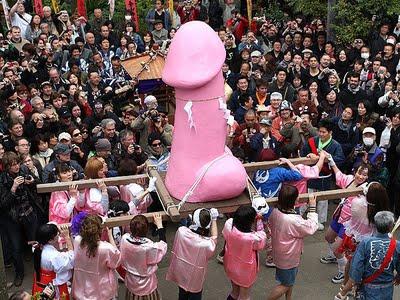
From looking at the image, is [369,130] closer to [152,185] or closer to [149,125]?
[149,125]

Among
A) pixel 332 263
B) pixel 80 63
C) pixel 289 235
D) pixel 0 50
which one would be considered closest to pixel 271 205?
pixel 289 235

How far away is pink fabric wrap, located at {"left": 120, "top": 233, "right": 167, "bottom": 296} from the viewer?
5793 mm

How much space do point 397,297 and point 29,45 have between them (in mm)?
7168

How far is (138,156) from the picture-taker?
775 cm

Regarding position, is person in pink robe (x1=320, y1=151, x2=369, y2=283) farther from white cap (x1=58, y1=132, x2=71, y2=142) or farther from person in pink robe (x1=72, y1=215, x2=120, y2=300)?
white cap (x1=58, y1=132, x2=71, y2=142)

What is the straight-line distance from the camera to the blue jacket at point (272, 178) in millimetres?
6633

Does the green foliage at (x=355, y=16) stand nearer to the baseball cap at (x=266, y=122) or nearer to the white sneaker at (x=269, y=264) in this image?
the baseball cap at (x=266, y=122)

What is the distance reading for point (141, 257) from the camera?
19.1ft

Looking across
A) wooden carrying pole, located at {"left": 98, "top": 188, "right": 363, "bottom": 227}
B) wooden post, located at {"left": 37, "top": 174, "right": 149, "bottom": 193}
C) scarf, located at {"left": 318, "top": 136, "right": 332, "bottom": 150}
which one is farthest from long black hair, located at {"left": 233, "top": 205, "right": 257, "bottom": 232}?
scarf, located at {"left": 318, "top": 136, "right": 332, "bottom": 150}

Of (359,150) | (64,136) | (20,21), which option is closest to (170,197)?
(64,136)

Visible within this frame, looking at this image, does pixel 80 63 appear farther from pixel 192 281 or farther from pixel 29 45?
pixel 192 281

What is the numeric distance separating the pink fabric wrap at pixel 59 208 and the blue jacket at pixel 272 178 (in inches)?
79.5

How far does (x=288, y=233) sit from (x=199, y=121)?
143cm

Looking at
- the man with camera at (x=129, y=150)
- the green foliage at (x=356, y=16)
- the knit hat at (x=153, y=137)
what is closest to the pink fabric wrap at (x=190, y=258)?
the man with camera at (x=129, y=150)
